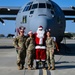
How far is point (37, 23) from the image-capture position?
14.2m

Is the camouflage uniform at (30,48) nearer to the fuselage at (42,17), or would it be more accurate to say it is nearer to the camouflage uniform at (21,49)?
the camouflage uniform at (21,49)

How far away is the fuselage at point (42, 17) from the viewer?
1430 centimetres

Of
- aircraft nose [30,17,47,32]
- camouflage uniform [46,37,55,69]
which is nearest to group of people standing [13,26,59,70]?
camouflage uniform [46,37,55,69]

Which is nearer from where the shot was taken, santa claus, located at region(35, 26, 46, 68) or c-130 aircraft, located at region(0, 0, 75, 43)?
santa claus, located at region(35, 26, 46, 68)

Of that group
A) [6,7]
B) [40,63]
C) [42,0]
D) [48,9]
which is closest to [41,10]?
[48,9]

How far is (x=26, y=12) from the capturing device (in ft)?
52.5

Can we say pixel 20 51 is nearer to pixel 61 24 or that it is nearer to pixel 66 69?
pixel 66 69

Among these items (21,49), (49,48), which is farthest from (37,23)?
(21,49)

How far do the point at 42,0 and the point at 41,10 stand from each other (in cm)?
157

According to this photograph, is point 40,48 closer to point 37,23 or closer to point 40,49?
point 40,49

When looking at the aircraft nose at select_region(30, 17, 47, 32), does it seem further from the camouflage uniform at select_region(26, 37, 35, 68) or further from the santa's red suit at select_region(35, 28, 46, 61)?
the camouflage uniform at select_region(26, 37, 35, 68)

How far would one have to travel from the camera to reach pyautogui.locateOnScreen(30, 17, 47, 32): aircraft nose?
45.8ft

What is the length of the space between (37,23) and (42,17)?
0.45 metres

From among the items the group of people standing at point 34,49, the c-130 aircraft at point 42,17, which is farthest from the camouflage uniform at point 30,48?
the c-130 aircraft at point 42,17
